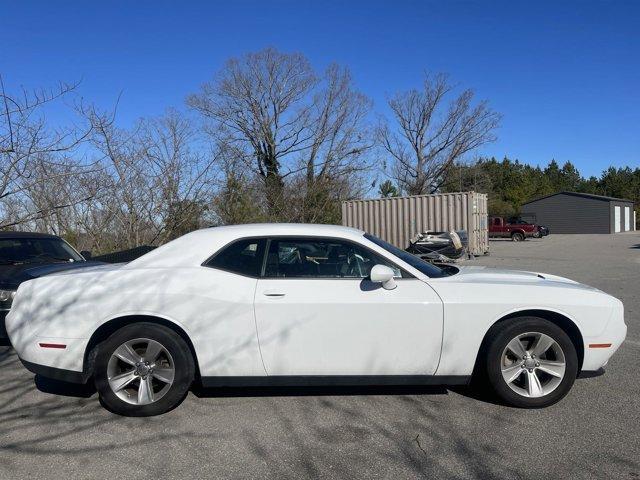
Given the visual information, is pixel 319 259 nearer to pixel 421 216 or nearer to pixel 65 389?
pixel 65 389

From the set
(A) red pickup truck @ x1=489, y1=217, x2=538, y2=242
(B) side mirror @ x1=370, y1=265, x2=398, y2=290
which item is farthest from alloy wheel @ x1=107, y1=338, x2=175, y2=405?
(A) red pickup truck @ x1=489, y1=217, x2=538, y2=242

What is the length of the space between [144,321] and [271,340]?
1.03 m

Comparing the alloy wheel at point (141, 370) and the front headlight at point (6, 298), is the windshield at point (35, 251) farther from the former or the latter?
the alloy wheel at point (141, 370)

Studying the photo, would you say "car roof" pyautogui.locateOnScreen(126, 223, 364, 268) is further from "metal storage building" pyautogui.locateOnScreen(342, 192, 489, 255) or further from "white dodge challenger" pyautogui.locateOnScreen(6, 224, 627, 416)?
"metal storage building" pyautogui.locateOnScreen(342, 192, 489, 255)

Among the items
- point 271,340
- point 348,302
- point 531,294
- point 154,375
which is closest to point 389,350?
point 348,302

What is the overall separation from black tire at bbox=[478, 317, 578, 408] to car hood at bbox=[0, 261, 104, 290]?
4441 millimetres

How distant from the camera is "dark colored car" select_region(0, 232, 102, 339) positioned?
Answer: 6266mm

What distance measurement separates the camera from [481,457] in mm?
3346

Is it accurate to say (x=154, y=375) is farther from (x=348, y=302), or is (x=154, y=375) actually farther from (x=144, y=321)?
(x=348, y=302)

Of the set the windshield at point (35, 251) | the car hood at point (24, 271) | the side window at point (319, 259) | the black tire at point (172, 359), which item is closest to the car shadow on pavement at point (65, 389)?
the black tire at point (172, 359)

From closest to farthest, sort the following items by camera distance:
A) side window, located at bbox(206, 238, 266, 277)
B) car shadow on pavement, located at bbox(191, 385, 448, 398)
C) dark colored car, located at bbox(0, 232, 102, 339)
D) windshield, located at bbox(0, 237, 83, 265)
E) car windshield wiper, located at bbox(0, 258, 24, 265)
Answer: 1. side window, located at bbox(206, 238, 266, 277)
2. car shadow on pavement, located at bbox(191, 385, 448, 398)
3. dark colored car, located at bbox(0, 232, 102, 339)
4. car windshield wiper, located at bbox(0, 258, 24, 265)
5. windshield, located at bbox(0, 237, 83, 265)

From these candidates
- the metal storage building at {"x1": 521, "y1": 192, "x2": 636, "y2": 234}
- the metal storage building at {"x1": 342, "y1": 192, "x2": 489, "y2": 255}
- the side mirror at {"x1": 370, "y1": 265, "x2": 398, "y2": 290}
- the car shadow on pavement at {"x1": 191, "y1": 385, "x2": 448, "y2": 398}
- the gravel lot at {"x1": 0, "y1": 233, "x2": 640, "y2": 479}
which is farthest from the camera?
the metal storage building at {"x1": 521, "y1": 192, "x2": 636, "y2": 234}

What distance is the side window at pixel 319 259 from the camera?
4.23m

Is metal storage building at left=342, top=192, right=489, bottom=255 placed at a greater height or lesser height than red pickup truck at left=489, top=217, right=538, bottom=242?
greater
